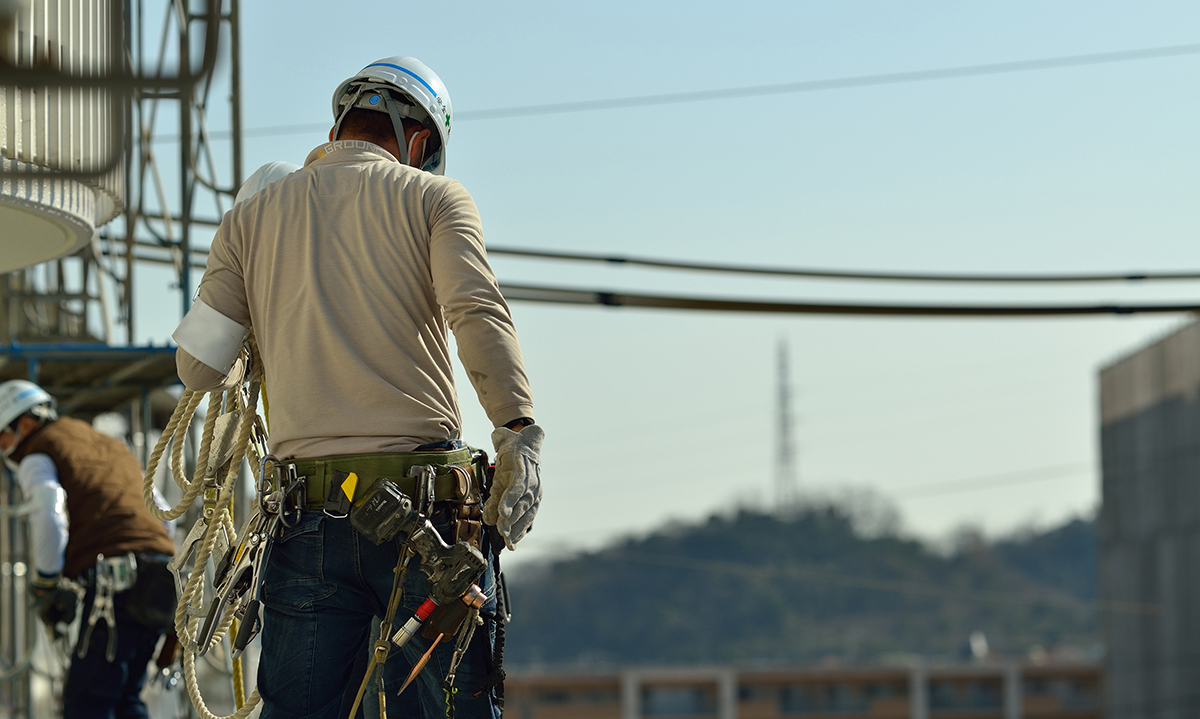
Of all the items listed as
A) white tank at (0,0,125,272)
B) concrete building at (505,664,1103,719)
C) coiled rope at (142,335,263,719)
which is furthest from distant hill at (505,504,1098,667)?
coiled rope at (142,335,263,719)

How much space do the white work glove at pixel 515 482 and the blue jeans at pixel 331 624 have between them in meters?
0.21

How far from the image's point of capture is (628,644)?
4535 inches

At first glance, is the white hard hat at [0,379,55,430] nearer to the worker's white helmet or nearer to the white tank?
the white tank

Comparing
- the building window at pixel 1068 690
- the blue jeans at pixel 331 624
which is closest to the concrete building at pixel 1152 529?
the building window at pixel 1068 690

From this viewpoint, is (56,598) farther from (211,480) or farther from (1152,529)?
(1152,529)

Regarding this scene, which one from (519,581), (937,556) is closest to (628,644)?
(519,581)

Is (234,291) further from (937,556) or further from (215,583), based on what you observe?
(937,556)

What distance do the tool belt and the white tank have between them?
740 millimetres

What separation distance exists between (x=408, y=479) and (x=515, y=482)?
0.94 feet

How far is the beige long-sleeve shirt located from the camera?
311cm

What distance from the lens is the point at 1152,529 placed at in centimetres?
3384

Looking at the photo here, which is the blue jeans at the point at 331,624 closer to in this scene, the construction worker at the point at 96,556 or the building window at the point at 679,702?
the construction worker at the point at 96,556

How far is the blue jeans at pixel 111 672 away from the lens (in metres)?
5.64

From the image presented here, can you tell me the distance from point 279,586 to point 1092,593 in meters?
125
